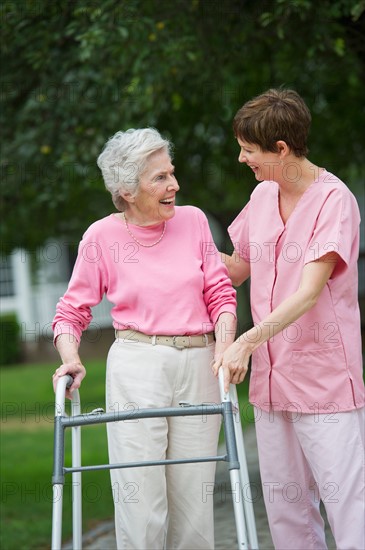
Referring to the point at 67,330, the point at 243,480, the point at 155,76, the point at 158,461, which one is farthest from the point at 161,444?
the point at 155,76

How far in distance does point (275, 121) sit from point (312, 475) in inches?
56.0

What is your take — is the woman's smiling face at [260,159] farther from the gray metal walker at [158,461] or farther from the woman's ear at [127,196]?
the gray metal walker at [158,461]

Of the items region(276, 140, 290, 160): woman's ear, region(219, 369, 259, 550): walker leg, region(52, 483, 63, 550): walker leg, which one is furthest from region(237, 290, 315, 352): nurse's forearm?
region(52, 483, 63, 550): walker leg

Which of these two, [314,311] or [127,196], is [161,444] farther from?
[127,196]

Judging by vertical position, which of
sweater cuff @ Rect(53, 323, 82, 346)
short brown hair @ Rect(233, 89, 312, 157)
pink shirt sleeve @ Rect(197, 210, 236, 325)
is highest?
short brown hair @ Rect(233, 89, 312, 157)

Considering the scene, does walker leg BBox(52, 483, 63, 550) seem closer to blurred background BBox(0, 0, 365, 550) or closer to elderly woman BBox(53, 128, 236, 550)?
elderly woman BBox(53, 128, 236, 550)

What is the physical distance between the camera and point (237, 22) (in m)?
7.10

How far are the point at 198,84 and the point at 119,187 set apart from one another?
521cm

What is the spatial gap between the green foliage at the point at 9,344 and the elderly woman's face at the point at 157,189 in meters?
16.9

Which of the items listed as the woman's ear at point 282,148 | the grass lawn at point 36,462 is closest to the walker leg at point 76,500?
the woman's ear at point 282,148

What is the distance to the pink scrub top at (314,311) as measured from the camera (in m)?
3.89

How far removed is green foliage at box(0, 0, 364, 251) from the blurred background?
1 centimetres

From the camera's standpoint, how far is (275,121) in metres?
3.86

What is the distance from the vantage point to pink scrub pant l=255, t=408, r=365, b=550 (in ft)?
12.8
